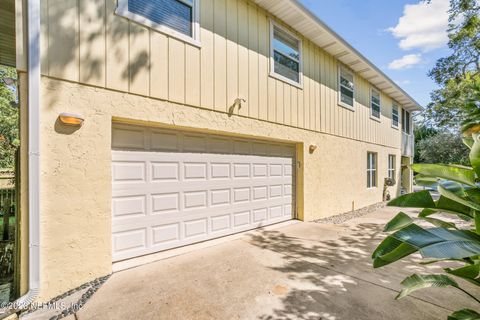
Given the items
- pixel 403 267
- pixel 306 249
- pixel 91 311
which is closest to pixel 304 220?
pixel 306 249

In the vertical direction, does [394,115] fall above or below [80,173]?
above

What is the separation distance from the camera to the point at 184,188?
4.37 meters

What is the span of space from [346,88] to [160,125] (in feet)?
24.6

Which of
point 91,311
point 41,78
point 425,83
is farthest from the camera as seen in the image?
point 425,83

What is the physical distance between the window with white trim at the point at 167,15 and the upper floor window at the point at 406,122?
1435cm

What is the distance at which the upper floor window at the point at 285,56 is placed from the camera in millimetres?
5957

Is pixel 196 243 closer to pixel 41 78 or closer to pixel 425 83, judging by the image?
pixel 41 78

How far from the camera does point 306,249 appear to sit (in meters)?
4.58

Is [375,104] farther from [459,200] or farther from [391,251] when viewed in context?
[391,251]

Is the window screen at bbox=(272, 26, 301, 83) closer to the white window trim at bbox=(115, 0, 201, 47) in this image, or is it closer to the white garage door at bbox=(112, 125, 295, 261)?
the white garage door at bbox=(112, 125, 295, 261)

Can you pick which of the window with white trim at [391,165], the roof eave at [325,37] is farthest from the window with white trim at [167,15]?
the window with white trim at [391,165]

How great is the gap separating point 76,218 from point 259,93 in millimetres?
4325

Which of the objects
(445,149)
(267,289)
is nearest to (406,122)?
(445,149)

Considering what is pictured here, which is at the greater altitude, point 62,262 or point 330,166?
point 330,166
